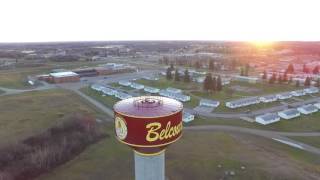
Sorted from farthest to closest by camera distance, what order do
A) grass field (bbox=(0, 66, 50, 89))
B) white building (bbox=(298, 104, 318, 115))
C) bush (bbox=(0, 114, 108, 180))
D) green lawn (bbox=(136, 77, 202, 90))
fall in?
grass field (bbox=(0, 66, 50, 89)) → green lawn (bbox=(136, 77, 202, 90)) → white building (bbox=(298, 104, 318, 115)) → bush (bbox=(0, 114, 108, 180))

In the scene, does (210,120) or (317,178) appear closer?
(317,178)

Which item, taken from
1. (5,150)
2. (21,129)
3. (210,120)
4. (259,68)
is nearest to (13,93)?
(21,129)

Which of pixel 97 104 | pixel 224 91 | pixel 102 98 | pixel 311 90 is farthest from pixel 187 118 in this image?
pixel 311 90

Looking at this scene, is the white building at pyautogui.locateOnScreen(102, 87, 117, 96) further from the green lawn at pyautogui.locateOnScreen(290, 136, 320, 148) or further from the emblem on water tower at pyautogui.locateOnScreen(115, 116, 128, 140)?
the emblem on water tower at pyautogui.locateOnScreen(115, 116, 128, 140)

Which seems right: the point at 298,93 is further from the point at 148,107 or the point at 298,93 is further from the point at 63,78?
the point at 63,78

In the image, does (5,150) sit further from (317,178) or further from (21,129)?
(317,178)

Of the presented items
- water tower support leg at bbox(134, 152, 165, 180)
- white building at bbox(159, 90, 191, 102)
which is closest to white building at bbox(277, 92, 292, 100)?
white building at bbox(159, 90, 191, 102)
